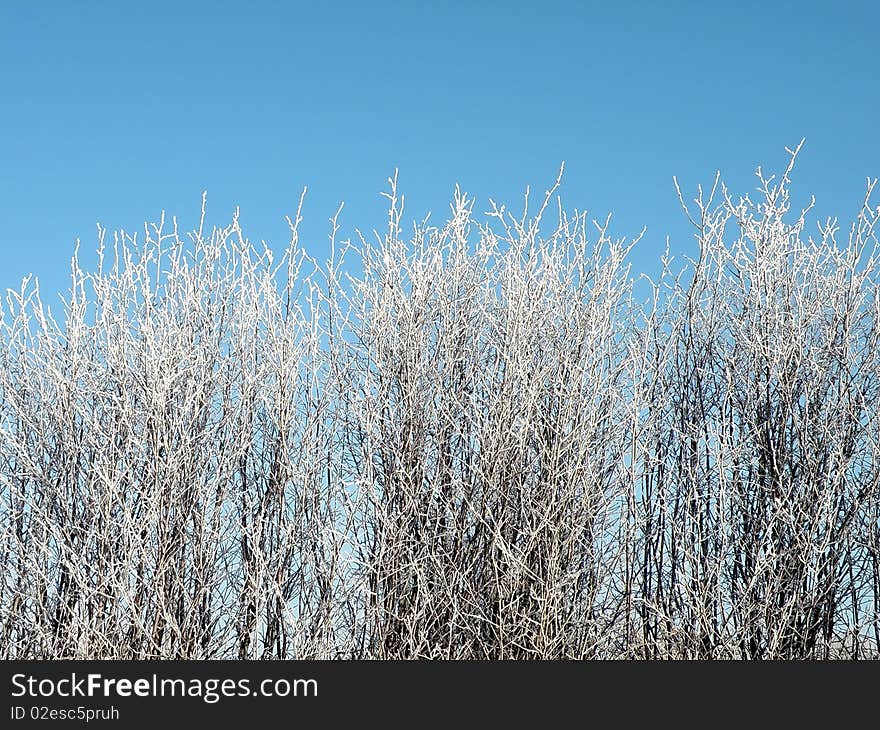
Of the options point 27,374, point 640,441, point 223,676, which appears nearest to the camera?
point 223,676

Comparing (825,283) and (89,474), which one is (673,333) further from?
(89,474)

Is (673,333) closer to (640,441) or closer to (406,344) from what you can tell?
(640,441)

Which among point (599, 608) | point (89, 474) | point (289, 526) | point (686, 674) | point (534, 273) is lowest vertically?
point (686, 674)

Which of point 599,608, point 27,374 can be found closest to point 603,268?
point 599,608

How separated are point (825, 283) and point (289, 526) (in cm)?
409

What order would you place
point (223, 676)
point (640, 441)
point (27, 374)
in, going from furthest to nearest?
1. point (27, 374)
2. point (640, 441)
3. point (223, 676)

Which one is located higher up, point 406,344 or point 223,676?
point 406,344

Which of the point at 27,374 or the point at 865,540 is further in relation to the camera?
the point at 27,374

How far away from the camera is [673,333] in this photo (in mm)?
6801

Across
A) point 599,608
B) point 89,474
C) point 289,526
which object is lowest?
point 599,608

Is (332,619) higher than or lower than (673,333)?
lower

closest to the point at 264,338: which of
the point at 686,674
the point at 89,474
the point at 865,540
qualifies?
the point at 89,474

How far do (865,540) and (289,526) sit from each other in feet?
12.5

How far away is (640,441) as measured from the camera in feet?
21.1
